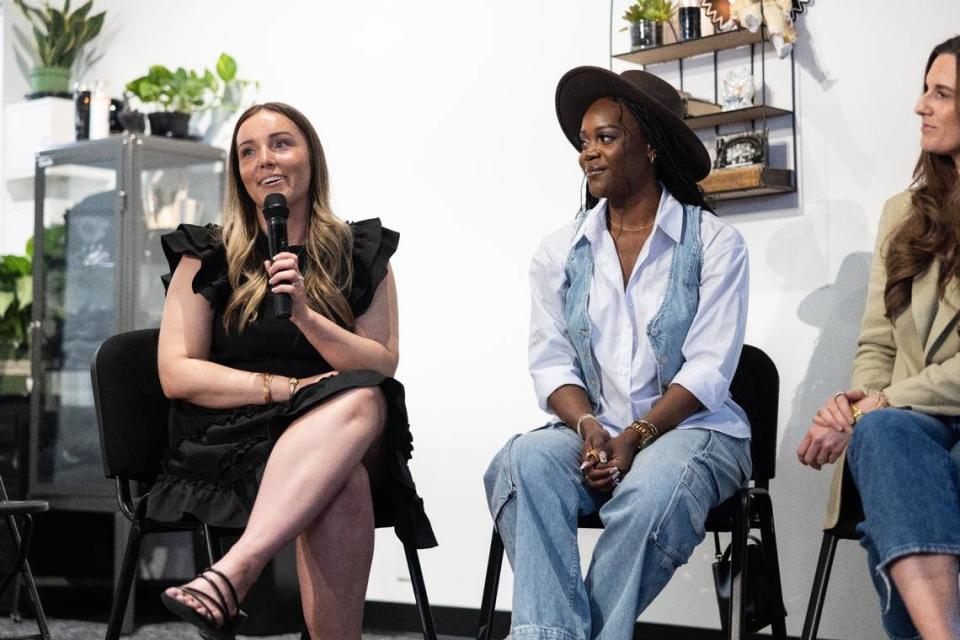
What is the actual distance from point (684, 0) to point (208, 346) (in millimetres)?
1653

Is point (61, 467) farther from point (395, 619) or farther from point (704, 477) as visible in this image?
point (704, 477)

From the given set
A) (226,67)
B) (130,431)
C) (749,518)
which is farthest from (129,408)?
(226,67)

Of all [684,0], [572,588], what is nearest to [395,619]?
[572,588]

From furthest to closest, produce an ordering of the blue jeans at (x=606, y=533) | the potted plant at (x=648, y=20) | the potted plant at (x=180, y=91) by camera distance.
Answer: the potted plant at (x=180, y=91) → the potted plant at (x=648, y=20) → the blue jeans at (x=606, y=533)

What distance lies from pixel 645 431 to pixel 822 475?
3.05 feet

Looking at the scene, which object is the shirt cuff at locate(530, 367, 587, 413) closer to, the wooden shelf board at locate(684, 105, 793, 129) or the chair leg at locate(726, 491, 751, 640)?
the chair leg at locate(726, 491, 751, 640)

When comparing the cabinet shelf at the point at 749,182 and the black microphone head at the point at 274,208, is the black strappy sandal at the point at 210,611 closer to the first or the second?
the black microphone head at the point at 274,208

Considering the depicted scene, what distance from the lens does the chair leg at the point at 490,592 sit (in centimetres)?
264

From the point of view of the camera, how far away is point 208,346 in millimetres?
2861

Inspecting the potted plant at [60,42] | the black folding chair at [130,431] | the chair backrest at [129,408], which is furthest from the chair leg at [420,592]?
the potted plant at [60,42]

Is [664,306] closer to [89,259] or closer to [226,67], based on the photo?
[226,67]

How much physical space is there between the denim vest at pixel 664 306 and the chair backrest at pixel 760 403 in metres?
0.22

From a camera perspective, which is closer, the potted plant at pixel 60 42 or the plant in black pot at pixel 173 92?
the plant in black pot at pixel 173 92

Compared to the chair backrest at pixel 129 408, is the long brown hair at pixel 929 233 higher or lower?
higher
